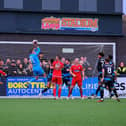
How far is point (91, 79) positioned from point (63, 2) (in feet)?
25.1

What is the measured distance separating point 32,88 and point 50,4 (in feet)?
26.6

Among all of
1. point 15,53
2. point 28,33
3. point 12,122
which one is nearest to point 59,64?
point 15,53

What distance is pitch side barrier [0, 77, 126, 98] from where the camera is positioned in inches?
1002

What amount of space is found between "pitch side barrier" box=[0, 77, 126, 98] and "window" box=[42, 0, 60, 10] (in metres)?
7.46

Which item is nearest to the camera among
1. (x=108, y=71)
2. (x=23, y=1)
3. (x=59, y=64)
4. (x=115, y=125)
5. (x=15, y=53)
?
(x=115, y=125)

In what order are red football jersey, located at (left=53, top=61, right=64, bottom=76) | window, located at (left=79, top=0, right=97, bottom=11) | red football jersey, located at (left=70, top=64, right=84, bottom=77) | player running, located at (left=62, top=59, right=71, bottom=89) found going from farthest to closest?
window, located at (left=79, top=0, right=97, bottom=11) → player running, located at (left=62, top=59, right=71, bottom=89) → red football jersey, located at (left=70, top=64, right=84, bottom=77) → red football jersey, located at (left=53, top=61, right=64, bottom=76)

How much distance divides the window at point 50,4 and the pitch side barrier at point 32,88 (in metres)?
7.46

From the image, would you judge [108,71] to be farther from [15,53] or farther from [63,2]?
[63,2]

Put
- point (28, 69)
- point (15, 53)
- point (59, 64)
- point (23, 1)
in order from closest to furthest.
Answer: point (59, 64), point (28, 69), point (15, 53), point (23, 1)

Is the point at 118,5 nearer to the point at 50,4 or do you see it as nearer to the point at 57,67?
the point at 50,4

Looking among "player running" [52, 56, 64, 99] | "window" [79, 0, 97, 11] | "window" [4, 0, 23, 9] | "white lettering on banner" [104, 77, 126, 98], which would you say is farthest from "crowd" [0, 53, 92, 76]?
"window" [79, 0, 97, 11]

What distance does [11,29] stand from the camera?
31.5 metres

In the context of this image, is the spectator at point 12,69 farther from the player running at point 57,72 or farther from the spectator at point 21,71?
the player running at point 57,72

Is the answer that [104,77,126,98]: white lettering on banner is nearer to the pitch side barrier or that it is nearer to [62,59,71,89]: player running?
the pitch side barrier
